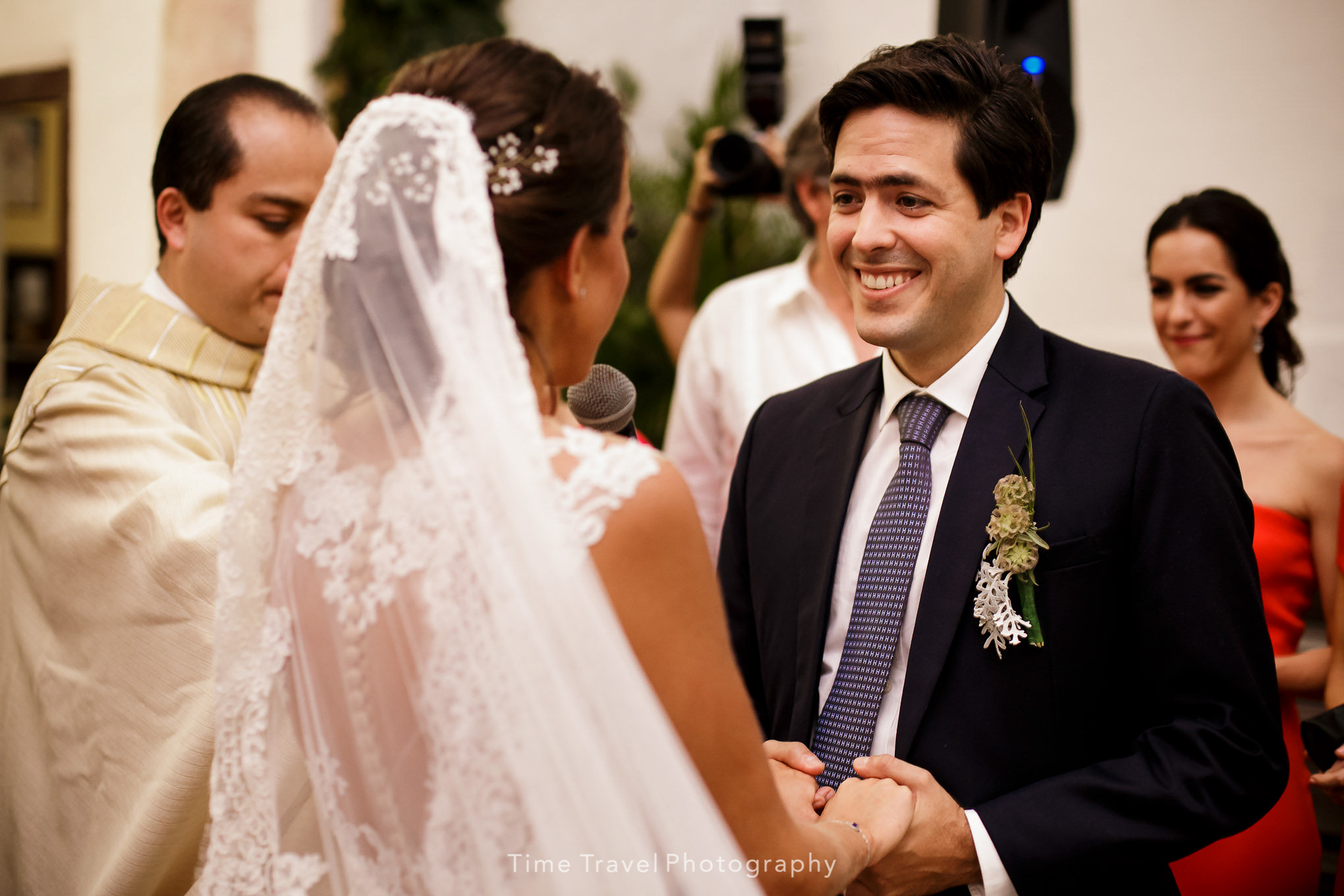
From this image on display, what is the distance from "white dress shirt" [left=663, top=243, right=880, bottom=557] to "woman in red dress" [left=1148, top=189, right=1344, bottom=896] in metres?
0.90

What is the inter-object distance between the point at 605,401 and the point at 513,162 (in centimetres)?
61

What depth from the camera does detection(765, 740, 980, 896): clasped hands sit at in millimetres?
1586

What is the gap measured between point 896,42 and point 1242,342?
3282 millimetres

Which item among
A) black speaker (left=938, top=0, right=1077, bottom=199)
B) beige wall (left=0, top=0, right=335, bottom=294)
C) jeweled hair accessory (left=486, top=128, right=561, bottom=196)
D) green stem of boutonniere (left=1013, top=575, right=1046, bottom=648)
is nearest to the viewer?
jeweled hair accessory (left=486, top=128, right=561, bottom=196)

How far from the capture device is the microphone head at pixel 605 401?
190cm

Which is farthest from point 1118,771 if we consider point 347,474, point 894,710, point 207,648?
point 207,648

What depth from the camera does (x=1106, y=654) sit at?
65.7 inches

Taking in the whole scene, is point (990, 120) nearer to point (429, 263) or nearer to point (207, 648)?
point (429, 263)

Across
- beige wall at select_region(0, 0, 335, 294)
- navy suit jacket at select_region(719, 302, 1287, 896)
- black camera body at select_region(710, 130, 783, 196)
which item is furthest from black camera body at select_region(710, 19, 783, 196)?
beige wall at select_region(0, 0, 335, 294)

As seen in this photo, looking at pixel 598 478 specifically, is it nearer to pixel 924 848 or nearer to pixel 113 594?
pixel 924 848

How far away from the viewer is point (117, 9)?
5.58 m

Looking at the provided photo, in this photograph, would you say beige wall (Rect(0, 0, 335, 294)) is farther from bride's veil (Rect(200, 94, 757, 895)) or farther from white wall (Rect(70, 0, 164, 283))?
bride's veil (Rect(200, 94, 757, 895))

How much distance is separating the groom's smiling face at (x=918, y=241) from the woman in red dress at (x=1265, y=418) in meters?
1.21

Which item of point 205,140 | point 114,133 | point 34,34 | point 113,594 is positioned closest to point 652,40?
point 114,133
